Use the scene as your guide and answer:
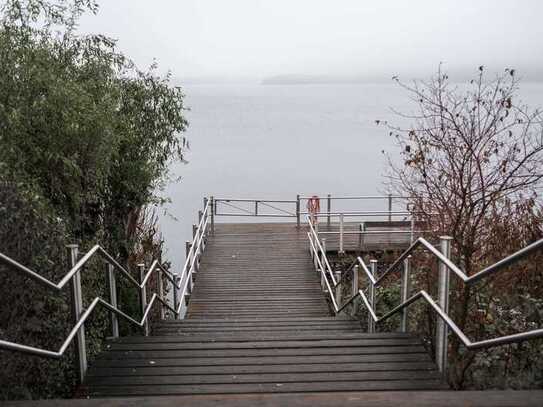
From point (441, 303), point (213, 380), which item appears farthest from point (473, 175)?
point (213, 380)

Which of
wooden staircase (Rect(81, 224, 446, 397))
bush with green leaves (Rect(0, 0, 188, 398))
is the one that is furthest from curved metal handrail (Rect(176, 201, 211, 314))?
wooden staircase (Rect(81, 224, 446, 397))

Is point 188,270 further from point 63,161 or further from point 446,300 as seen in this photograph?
point 446,300

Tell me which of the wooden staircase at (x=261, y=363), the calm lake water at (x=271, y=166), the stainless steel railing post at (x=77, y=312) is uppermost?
the calm lake water at (x=271, y=166)

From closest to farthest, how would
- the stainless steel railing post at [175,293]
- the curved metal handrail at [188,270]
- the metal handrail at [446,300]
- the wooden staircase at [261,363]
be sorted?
the metal handrail at [446,300], the wooden staircase at [261,363], the stainless steel railing post at [175,293], the curved metal handrail at [188,270]

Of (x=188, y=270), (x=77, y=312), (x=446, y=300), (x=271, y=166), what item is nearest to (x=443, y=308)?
(x=446, y=300)

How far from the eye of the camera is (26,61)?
546 centimetres

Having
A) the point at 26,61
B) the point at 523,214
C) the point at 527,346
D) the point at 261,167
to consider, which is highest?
the point at 261,167

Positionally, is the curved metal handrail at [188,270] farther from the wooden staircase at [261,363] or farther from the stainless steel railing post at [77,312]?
the stainless steel railing post at [77,312]

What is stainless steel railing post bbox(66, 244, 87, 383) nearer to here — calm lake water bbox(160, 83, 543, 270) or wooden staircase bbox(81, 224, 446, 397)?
wooden staircase bbox(81, 224, 446, 397)

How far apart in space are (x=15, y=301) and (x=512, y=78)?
18.2 feet

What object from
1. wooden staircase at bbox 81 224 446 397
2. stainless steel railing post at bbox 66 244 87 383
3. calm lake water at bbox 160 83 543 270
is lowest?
wooden staircase at bbox 81 224 446 397

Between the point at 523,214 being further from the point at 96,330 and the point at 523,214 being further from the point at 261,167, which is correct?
the point at 261,167

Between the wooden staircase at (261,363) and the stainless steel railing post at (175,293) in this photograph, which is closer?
the wooden staircase at (261,363)

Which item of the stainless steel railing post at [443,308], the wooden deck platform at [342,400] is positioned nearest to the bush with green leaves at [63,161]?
the wooden deck platform at [342,400]
